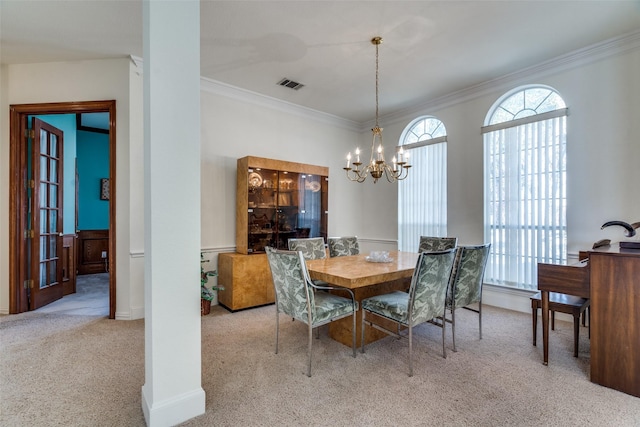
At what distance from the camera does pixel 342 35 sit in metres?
2.85

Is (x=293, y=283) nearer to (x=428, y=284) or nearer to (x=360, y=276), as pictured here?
(x=360, y=276)

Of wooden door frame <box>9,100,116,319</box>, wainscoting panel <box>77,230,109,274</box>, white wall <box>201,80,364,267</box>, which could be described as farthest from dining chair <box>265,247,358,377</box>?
wainscoting panel <box>77,230,109,274</box>

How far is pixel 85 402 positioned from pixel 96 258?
17.3 feet

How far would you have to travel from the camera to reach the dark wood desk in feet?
6.39

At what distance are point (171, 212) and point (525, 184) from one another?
13.0ft

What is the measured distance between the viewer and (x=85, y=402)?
73.2 inches

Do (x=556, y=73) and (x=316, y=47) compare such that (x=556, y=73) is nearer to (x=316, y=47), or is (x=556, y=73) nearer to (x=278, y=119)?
(x=316, y=47)

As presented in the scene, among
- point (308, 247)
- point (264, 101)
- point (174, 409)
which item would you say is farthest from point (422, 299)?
point (264, 101)

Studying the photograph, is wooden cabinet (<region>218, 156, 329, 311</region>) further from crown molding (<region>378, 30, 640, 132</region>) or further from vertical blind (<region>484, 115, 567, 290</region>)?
vertical blind (<region>484, 115, 567, 290</region>)

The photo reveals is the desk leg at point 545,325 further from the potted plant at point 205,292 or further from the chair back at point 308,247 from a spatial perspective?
the potted plant at point 205,292

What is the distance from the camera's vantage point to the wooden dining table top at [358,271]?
2.22 metres

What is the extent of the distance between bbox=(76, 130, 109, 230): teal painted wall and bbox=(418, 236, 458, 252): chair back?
6466 mm

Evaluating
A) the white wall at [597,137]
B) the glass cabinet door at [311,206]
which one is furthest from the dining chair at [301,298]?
the white wall at [597,137]

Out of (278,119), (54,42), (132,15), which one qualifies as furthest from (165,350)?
(278,119)
